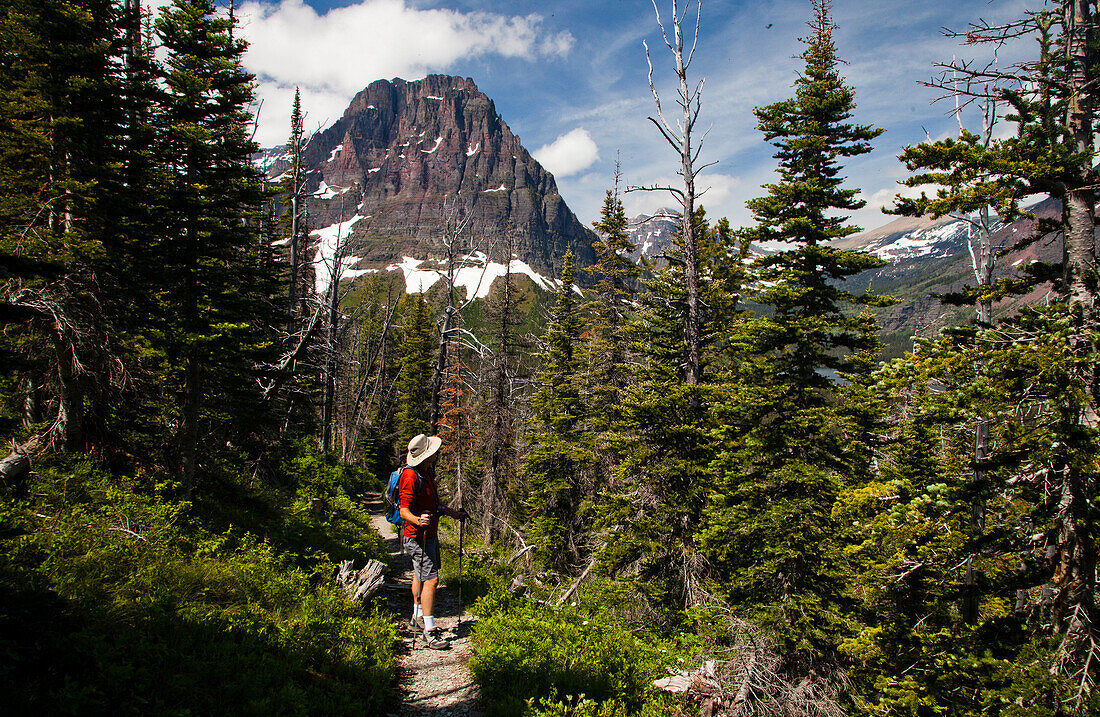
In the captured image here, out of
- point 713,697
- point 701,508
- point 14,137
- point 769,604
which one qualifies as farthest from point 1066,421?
point 14,137

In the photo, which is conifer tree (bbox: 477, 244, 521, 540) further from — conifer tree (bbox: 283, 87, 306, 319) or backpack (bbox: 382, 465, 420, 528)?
backpack (bbox: 382, 465, 420, 528)

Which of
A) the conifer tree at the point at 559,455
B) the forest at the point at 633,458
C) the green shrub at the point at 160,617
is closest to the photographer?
the green shrub at the point at 160,617

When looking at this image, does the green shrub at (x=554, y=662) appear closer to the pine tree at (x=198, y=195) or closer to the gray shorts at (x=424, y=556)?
the gray shorts at (x=424, y=556)

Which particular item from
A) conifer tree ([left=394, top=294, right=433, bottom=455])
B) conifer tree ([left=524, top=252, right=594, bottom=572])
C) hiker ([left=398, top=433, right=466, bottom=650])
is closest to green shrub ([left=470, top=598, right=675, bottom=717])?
hiker ([left=398, top=433, right=466, bottom=650])

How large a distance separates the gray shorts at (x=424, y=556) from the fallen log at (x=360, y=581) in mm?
1461

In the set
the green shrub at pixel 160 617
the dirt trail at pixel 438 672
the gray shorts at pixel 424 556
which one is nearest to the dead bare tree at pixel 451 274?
the green shrub at pixel 160 617

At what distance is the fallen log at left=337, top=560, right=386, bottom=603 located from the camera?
7.73 meters

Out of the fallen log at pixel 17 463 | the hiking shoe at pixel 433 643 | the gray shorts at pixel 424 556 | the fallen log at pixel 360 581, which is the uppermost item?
the fallen log at pixel 17 463

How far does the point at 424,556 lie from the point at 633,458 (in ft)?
22.4

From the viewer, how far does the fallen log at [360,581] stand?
25.4 ft

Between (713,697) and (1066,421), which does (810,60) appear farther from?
(713,697)

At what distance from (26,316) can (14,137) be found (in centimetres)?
932

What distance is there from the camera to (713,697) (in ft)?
21.8

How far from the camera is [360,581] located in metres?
8.12
